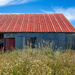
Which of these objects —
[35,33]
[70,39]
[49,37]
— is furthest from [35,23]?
[70,39]

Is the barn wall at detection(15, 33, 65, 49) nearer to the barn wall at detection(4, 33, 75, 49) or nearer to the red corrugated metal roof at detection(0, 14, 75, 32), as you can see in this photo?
the barn wall at detection(4, 33, 75, 49)

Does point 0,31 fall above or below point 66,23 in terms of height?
below

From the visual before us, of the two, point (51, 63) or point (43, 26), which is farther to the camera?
point (43, 26)

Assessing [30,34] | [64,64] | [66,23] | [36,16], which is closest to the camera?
[64,64]

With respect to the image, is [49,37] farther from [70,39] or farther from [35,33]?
[70,39]

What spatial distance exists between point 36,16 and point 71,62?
39.3ft

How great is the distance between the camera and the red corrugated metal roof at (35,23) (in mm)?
12223

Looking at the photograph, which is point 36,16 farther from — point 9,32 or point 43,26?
point 9,32

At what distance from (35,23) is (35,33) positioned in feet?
7.54

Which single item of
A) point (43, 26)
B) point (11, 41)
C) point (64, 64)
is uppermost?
point (43, 26)

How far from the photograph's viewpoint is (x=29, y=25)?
13.1 meters

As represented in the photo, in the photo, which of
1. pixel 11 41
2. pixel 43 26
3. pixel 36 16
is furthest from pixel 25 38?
pixel 36 16

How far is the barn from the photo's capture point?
39.0 ft

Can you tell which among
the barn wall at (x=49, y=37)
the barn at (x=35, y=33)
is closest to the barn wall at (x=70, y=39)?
the barn at (x=35, y=33)
